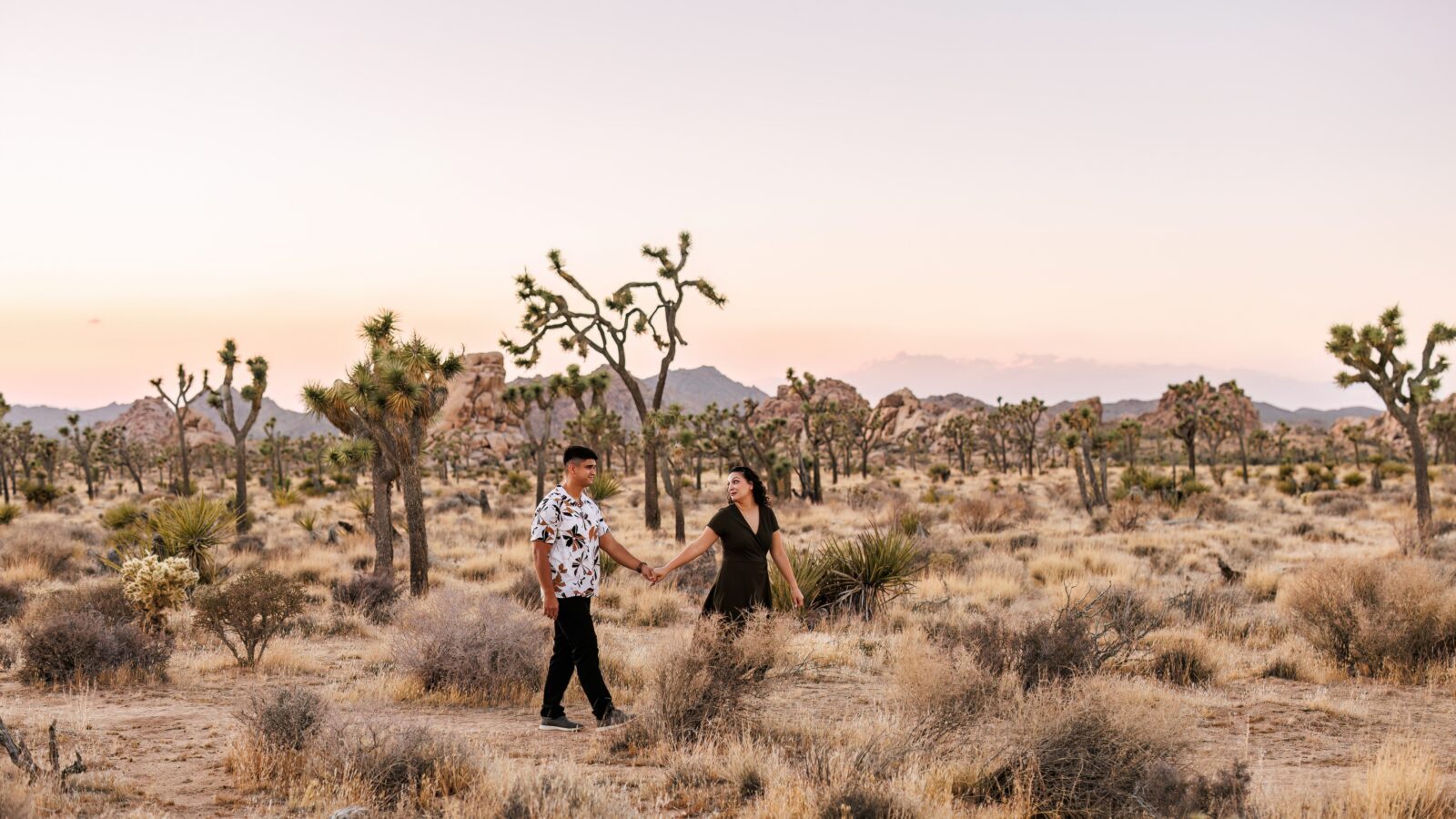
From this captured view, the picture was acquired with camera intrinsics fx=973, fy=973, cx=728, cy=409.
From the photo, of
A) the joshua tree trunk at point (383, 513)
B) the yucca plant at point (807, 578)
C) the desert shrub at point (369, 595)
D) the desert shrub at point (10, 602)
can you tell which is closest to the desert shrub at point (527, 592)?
the desert shrub at point (369, 595)

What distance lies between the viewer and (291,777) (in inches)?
222

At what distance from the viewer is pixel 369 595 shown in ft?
45.9

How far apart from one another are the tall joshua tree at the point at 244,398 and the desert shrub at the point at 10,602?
12831mm

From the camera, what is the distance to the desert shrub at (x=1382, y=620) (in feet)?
29.2

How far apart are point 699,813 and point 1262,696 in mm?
5593

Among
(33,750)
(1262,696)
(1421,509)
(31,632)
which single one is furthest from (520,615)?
(1421,509)

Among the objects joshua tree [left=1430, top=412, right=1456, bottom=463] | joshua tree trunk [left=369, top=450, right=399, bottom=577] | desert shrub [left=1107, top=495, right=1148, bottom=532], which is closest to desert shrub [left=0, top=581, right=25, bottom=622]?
joshua tree trunk [left=369, top=450, right=399, bottom=577]

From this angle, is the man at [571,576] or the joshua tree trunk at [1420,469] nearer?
the man at [571,576]

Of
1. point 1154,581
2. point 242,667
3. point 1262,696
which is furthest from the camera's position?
point 1154,581

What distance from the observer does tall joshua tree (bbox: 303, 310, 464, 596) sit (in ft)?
51.6

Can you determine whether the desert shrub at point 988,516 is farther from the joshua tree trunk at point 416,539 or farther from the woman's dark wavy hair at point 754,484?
the woman's dark wavy hair at point 754,484

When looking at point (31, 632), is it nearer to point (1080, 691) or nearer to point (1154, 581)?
point (1080, 691)

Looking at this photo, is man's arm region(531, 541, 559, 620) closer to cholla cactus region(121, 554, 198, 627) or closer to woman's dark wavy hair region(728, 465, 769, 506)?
woman's dark wavy hair region(728, 465, 769, 506)

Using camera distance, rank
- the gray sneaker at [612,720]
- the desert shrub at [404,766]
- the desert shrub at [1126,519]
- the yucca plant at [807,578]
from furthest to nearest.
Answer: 1. the desert shrub at [1126,519]
2. the yucca plant at [807,578]
3. the gray sneaker at [612,720]
4. the desert shrub at [404,766]
